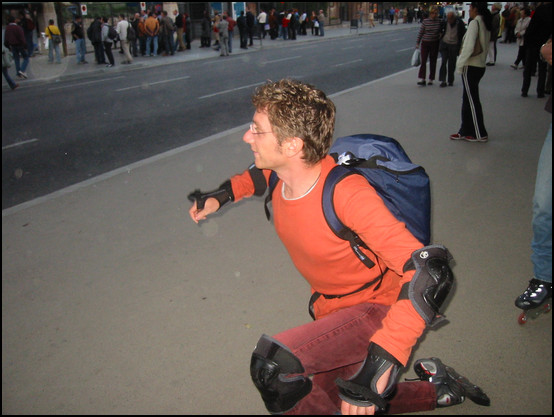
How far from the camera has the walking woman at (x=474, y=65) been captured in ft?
20.7

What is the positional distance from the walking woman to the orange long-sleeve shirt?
16.7 feet

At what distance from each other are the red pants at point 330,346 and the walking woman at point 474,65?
523cm

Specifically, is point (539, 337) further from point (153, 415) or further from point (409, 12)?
point (409, 12)

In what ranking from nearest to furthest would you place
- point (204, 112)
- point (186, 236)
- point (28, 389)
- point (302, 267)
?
point (302, 267) < point (28, 389) < point (186, 236) < point (204, 112)

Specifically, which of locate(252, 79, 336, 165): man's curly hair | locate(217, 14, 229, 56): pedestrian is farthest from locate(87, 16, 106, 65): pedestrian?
locate(252, 79, 336, 165): man's curly hair

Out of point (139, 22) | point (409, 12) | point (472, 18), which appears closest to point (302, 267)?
point (472, 18)

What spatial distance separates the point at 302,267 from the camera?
202 cm

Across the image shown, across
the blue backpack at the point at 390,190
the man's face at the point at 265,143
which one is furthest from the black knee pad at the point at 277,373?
the man's face at the point at 265,143

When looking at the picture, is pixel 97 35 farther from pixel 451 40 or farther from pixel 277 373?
pixel 277 373

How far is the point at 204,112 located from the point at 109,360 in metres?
7.69

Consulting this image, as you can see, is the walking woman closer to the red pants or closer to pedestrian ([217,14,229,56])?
the red pants

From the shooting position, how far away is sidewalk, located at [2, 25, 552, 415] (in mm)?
2594

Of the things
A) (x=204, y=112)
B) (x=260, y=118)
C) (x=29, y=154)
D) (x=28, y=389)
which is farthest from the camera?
(x=204, y=112)

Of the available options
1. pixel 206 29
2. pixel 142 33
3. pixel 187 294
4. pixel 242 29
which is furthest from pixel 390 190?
pixel 206 29
